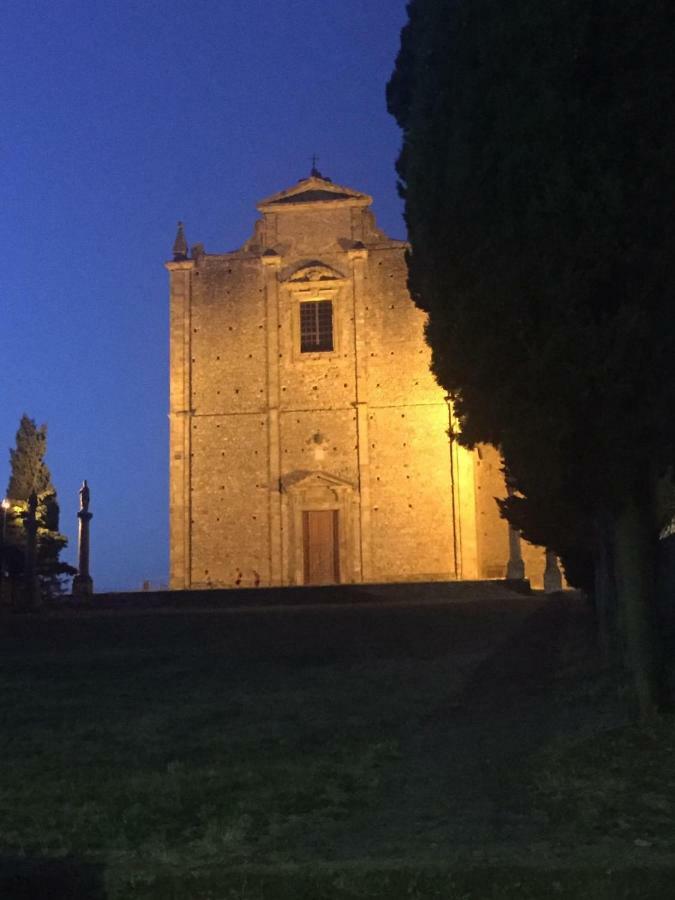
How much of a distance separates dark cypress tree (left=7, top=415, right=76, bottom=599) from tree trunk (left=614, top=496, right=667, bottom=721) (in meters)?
24.7

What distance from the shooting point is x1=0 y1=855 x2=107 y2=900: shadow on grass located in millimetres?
3662

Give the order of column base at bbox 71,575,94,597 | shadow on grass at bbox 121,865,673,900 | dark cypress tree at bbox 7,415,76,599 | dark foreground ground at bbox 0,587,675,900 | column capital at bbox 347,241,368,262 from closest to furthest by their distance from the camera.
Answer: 1. shadow on grass at bbox 121,865,673,900
2. dark foreground ground at bbox 0,587,675,900
3. column base at bbox 71,575,94,597
4. column capital at bbox 347,241,368,262
5. dark cypress tree at bbox 7,415,76,599

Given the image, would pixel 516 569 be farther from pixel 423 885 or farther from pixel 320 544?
pixel 423 885

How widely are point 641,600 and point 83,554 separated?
62.7 feet

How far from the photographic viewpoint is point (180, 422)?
2689 centimetres

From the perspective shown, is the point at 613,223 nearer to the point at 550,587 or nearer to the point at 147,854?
the point at 147,854

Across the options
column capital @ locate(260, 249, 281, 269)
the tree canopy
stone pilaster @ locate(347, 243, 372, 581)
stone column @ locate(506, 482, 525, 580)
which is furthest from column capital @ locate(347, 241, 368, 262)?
the tree canopy

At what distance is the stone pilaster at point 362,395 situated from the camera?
84.6 feet

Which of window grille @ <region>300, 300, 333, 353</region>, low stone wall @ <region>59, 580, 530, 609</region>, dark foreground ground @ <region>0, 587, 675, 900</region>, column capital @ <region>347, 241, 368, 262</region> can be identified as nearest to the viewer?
dark foreground ground @ <region>0, 587, 675, 900</region>

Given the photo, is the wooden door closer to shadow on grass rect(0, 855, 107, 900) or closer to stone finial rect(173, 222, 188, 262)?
stone finial rect(173, 222, 188, 262)

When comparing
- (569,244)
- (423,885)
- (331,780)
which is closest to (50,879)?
(423,885)

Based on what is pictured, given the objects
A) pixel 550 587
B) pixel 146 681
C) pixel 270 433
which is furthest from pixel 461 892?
pixel 270 433

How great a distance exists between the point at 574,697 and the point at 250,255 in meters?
21.9

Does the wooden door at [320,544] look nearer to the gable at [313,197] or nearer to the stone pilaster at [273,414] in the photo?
the stone pilaster at [273,414]
